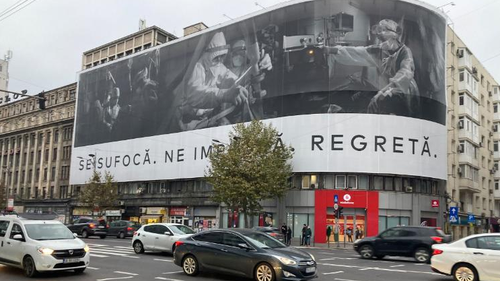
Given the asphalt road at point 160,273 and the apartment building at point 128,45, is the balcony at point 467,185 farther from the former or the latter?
the apartment building at point 128,45

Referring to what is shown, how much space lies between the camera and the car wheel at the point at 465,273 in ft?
43.5

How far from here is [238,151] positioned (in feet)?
134

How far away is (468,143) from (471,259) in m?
47.9

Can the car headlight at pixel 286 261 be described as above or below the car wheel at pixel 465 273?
above

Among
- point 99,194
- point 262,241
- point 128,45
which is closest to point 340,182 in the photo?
point 99,194

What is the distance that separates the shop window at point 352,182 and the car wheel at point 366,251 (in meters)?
20.6

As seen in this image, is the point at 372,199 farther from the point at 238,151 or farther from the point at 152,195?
the point at 152,195

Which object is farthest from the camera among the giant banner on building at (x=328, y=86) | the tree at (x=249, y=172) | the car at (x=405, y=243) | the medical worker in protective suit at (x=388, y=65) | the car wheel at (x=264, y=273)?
the medical worker in protective suit at (x=388, y=65)

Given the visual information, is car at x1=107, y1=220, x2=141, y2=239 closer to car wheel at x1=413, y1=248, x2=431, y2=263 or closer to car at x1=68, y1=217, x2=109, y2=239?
car at x1=68, y1=217, x2=109, y2=239

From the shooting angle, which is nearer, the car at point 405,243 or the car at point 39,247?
the car at point 39,247

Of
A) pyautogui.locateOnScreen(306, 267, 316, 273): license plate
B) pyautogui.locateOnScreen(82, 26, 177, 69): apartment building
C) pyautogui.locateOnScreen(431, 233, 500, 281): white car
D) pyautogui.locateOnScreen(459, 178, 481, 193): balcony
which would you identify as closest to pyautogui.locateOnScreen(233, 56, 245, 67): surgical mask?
pyautogui.locateOnScreen(82, 26, 177, 69): apartment building

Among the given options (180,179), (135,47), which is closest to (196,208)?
(180,179)

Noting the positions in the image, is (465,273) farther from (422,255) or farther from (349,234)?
(349,234)

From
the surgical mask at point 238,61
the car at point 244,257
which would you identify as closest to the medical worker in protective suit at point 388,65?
the surgical mask at point 238,61
